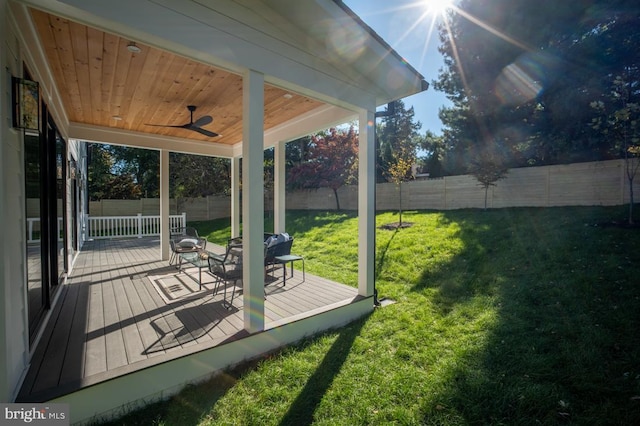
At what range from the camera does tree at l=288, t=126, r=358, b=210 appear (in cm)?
1419

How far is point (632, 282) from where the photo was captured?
3.74 m

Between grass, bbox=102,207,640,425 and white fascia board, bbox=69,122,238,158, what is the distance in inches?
158

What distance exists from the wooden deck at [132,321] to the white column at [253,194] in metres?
0.30

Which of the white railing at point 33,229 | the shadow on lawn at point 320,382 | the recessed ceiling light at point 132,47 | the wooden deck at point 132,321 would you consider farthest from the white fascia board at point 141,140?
the shadow on lawn at point 320,382

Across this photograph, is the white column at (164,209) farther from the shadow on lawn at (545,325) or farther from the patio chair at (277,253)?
the shadow on lawn at (545,325)

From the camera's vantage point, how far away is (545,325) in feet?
10.6

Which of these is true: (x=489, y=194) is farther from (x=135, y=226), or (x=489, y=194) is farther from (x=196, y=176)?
(x=196, y=176)

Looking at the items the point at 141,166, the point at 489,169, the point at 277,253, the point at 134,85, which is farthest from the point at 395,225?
the point at 141,166

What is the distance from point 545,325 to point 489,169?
6.48m

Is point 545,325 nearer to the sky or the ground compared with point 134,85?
nearer to the ground

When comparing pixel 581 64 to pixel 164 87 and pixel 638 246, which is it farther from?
pixel 164 87

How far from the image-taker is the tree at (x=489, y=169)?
858 centimetres

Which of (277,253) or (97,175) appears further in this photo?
(97,175)

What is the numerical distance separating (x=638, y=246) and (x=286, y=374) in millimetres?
5869
